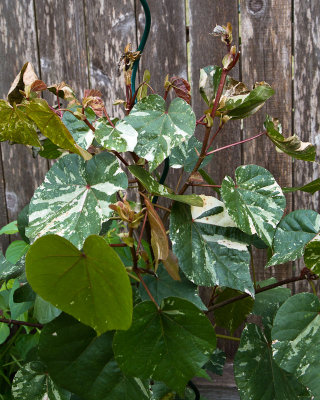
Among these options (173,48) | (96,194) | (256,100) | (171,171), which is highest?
(173,48)

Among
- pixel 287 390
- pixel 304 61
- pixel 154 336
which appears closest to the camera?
pixel 154 336

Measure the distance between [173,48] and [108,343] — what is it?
1.05m

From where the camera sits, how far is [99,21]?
4.68 ft

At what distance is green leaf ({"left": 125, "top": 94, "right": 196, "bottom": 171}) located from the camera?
60 cm

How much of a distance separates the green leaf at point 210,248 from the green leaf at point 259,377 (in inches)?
7.1

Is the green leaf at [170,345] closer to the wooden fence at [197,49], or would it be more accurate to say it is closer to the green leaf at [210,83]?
the green leaf at [210,83]

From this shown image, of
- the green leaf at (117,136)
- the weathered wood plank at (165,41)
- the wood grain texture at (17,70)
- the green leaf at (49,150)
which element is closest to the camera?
the green leaf at (117,136)

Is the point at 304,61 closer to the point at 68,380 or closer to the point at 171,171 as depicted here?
the point at 171,171

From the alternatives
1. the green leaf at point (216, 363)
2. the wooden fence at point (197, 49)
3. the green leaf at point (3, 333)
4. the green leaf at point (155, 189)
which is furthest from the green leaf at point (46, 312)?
the wooden fence at point (197, 49)

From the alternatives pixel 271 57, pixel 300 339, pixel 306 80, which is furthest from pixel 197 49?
pixel 300 339

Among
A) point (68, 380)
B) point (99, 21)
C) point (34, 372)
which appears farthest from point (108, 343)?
point (99, 21)

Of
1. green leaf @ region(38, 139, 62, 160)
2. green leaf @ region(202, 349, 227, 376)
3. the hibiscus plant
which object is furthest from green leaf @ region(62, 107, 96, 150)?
green leaf @ region(202, 349, 227, 376)

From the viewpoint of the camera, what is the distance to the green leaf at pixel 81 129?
65 cm

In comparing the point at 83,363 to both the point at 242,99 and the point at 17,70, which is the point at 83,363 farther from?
the point at 17,70
